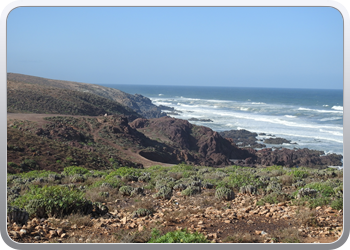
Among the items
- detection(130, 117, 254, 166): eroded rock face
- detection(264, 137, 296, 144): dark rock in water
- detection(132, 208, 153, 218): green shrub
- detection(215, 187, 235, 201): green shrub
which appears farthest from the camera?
detection(264, 137, 296, 144): dark rock in water

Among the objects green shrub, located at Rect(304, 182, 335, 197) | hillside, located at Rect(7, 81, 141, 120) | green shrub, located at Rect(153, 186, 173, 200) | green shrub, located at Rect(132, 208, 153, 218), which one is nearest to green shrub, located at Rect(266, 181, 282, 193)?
green shrub, located at Rect(304, 182, 335, 197)

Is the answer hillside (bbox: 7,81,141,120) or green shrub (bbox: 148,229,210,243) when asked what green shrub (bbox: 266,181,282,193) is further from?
hillside (bbox: 7,81,141,120)

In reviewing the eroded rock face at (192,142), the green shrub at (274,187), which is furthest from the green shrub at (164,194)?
the eroded rock face at (192,142)

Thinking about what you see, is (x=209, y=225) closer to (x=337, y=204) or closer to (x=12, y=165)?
(x=337, y=204)

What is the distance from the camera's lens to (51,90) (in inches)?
1606

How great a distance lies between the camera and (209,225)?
4.32 meters

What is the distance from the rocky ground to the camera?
3.79m

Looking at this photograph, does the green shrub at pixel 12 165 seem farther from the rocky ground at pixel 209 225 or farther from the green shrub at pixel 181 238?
the green shrub at pixel 181 238

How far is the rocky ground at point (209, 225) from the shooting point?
3.79 metres

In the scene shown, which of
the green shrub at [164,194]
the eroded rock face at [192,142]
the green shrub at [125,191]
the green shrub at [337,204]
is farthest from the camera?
the eroded rock face at [192,142]

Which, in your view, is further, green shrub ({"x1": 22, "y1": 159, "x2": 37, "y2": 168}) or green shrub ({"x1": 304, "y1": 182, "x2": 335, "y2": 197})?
green shrub ({"x1": 22, "y1": 159, "x2": 37, "y2": 168})

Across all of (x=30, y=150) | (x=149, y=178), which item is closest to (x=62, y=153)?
(x=30, y=150)

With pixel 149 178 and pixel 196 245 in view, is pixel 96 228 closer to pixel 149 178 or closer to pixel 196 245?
pixel 196 245
